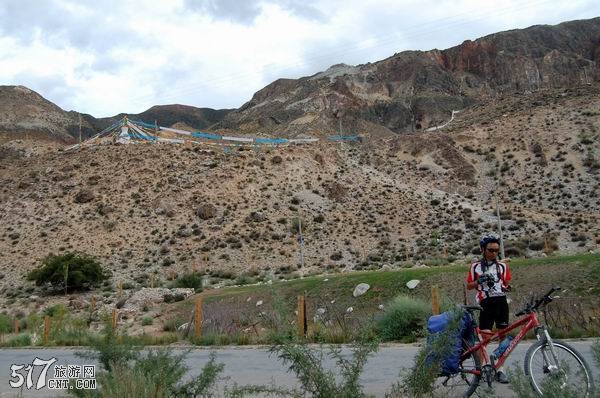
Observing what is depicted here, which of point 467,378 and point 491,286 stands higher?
point 491,286

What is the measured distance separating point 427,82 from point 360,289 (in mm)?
108037

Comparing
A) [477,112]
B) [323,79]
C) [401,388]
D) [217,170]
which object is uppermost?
[323,79]

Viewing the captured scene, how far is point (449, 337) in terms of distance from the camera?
5.84m

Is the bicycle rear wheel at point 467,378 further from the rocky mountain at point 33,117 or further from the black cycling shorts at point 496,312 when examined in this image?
the rocky mountain at point 33,117

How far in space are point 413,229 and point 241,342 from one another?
38569mm

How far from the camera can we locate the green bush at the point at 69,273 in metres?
41.2

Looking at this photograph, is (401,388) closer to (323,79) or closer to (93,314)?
(93,314)

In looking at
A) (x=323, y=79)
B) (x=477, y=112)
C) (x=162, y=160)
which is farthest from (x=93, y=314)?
(x=323, y=79)

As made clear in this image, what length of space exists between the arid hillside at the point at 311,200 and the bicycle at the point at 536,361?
34.7 m

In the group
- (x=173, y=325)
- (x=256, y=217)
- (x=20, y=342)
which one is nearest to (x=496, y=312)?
(x=20, y=342)

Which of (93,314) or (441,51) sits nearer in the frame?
(93,314)

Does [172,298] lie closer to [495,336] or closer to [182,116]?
[495,336]

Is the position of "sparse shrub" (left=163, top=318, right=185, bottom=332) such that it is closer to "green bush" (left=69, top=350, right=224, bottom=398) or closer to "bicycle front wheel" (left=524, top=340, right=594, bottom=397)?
"green bush" (left=69, top=350, right=224, bottom=398)

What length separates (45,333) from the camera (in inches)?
826
